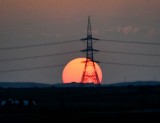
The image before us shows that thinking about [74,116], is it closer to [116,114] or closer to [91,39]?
[116,114]

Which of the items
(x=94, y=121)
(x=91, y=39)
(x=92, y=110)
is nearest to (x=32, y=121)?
(x=94, y=121)

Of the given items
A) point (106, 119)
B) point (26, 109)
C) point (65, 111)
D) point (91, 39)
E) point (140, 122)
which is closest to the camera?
point (140, 122)

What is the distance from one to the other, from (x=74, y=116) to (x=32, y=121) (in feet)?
16.9

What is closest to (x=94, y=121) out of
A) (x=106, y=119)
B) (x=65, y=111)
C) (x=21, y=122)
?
(x=106, y=119)

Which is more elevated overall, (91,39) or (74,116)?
(91,39)

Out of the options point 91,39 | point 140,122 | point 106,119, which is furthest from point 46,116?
point 91,39

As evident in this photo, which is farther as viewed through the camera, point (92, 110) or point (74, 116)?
point (92, 110)

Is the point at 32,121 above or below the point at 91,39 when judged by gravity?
below

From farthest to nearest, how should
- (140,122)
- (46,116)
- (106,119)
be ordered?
1. (46,116)
2. (106,119)
3. (140,122)

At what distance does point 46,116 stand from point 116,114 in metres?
5.99

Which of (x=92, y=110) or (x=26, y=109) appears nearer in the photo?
(x=92, y=110)

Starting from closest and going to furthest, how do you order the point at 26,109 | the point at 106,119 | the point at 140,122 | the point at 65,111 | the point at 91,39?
the point at 140,122
the point at 106,119
the point at 65,111
the point at 26,109
the point at 91,39

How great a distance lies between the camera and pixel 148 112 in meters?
67.9

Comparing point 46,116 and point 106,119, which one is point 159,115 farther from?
point 46,116
